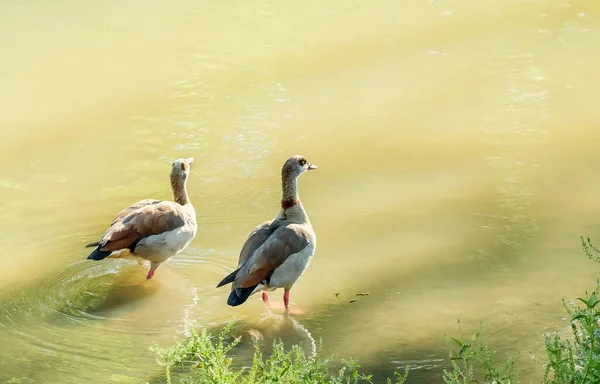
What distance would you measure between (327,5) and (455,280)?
379 inches

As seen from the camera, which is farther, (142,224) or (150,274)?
(150,274)

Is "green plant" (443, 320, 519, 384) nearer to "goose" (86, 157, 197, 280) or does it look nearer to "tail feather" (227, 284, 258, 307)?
"tail feather" (227, 284, 258, 307)

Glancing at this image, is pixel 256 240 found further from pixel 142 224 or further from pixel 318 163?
pixel 318 163

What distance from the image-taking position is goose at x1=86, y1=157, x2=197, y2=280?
26.8 feet

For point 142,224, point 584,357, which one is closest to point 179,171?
point 142,224

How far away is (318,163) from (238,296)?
3.49 metres

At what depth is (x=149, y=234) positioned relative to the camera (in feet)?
27.2

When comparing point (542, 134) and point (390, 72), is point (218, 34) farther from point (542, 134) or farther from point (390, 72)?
point (542, 134)

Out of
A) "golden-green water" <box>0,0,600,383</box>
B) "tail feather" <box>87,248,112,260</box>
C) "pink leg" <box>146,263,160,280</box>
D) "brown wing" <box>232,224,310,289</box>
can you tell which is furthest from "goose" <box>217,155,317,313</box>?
"tail feather" <box>87,248,112,260</box>

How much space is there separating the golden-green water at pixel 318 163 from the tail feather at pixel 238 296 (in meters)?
0.36

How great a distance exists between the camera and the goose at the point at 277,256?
295 inches

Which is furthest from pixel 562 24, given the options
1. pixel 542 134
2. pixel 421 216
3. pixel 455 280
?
pixel 455 280

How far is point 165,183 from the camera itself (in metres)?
10.3

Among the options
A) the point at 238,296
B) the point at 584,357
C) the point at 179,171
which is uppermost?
the point at 584,357
